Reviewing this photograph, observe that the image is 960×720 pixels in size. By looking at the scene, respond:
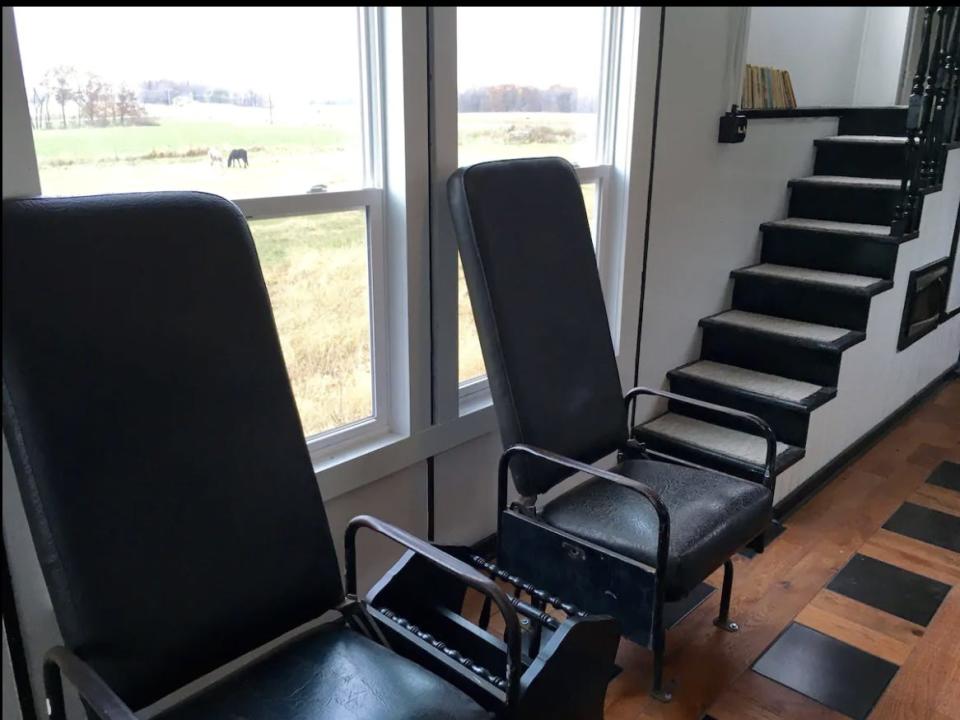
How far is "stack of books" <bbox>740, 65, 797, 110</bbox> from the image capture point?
3029 mm

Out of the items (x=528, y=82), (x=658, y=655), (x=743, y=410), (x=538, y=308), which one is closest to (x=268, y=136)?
(x=538, y=308)

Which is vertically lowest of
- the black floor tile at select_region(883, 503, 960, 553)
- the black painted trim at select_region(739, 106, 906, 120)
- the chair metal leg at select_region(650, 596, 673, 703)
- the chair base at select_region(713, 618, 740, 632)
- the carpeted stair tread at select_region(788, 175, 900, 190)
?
the black floor tile at select_region(883, 503, 960, 553)

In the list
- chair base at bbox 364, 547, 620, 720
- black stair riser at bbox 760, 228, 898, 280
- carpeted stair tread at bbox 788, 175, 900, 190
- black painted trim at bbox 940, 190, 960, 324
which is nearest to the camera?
chair base at bbox 364, 547, 620, 720

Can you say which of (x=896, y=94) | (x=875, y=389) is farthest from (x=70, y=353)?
(x=896, y=94)

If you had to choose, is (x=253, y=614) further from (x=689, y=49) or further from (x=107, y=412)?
(x=689, y=49)

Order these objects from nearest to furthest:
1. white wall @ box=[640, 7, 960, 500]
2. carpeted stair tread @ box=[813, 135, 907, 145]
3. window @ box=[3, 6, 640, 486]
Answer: window @ box=[3, 6, 640, 486] → white wall @ box=[640, 7, 960, 500] → carpeted stair tread @ box=[813, 135, 907, 145]

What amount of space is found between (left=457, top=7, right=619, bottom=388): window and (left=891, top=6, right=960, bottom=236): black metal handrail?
1.33 metres

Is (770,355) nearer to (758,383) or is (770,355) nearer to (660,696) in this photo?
(758,383)

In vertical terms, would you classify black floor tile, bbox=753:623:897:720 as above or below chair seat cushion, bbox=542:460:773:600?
below

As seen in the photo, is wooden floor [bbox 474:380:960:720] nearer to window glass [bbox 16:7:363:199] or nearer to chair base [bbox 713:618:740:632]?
chair base [bbox 713:618:740:632]

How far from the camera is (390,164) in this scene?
1.86 metres

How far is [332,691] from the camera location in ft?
4.12

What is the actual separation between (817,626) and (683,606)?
37 cm

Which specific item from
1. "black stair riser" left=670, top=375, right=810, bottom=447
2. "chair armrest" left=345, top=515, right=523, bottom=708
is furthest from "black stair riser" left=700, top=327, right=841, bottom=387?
"chair armrest" left=345, top=515, right=523, bottom=708
